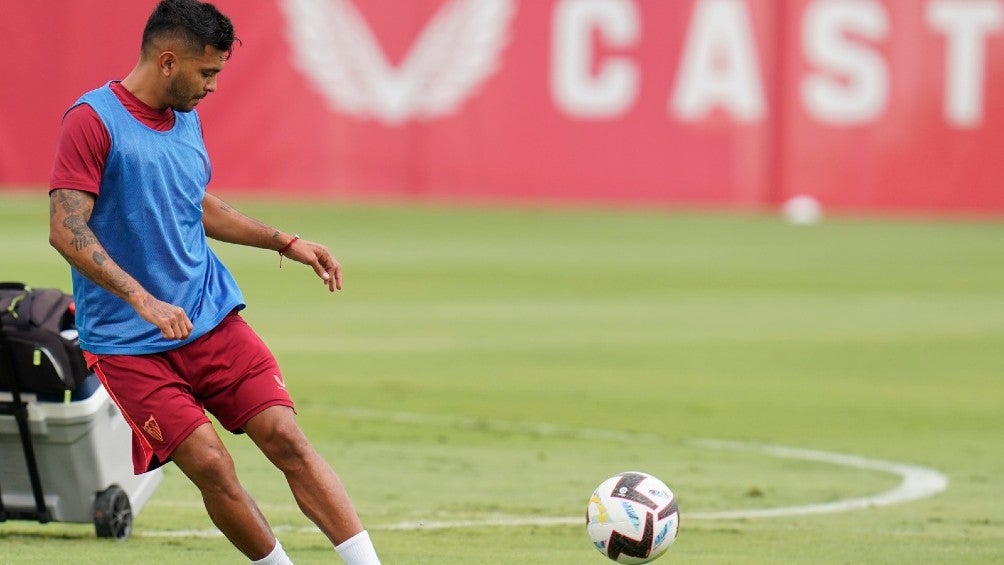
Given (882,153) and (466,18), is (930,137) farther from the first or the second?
(466,18)

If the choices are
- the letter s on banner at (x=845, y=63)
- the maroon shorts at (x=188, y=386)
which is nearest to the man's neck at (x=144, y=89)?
the maroon shorts at (x=188, y=386)

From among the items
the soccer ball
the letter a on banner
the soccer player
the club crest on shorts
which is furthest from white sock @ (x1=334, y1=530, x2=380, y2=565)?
the letter a on banner

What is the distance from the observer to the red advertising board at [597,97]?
2912cm

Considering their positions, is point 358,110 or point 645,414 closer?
point 645,414

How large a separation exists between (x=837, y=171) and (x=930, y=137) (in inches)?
59.9

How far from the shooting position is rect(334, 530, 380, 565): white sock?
6.27 meters

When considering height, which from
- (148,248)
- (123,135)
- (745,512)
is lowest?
(745,512)

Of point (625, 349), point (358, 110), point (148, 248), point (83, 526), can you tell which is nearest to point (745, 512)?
point (83, 526)

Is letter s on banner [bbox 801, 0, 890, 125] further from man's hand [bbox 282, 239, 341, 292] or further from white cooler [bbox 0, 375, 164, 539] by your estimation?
man's hand [bbox 282, 239, 341, 292]

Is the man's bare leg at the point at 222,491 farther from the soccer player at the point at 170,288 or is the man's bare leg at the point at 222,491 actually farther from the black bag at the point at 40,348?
the black bag at the point at 40,348

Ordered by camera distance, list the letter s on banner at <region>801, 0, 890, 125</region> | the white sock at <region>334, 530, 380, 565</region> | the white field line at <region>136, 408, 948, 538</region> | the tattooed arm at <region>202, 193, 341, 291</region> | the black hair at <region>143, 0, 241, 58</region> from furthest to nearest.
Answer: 1. the letter s on banner at <region>801, 0, 890, 125</region>
2. the white field line at <region>136, 408, 948, 538</region>
3. the tattooed arm at <region>202, 193, 341, 291</region>
4. the white sock at <region>334, 530, 380, 565</region>
5. the black hair at <region>143, 0, 241, 58</region>

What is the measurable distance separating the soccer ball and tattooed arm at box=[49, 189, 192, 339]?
6.01 ft

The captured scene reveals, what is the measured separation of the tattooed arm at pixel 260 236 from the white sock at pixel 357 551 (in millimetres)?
956

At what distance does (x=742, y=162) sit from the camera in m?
29.6
